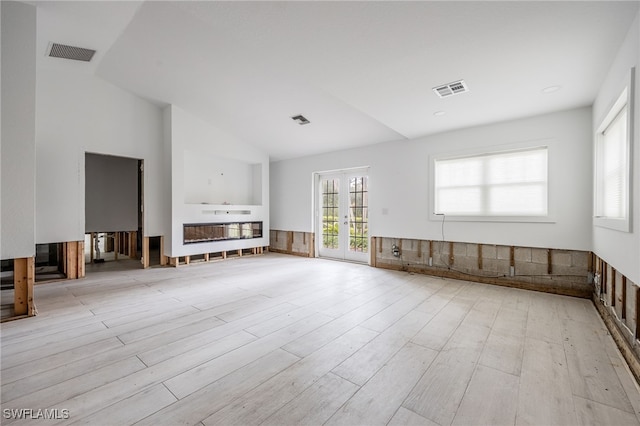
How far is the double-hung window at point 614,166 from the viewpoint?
230 cm

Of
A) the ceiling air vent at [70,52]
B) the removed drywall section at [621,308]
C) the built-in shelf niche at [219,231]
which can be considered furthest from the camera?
the built-in shelf niche at [219,231]

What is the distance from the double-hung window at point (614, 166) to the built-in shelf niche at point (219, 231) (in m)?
6.46

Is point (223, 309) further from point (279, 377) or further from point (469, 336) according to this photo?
point (469, 336)

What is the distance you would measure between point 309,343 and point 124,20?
4.51m

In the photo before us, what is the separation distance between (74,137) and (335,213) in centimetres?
526

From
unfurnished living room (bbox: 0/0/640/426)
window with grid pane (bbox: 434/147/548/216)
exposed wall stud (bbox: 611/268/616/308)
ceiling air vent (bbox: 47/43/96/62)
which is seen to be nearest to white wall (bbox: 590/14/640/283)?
unfurnished living room (bbox: 0/0/640/426)

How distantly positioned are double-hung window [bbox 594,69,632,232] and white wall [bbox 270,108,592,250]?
1.51 ft

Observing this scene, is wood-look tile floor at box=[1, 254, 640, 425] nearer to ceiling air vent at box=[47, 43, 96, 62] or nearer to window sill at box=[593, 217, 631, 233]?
window sill at box=[593, 217, 631, 233]

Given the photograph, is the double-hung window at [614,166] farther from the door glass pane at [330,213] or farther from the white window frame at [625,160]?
the door glass pane at [330,213]

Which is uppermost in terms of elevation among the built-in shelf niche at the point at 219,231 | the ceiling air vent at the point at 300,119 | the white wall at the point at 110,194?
the ceiling air vent at the point at 300,119

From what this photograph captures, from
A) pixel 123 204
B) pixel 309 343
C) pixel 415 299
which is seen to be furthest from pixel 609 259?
pixel 123 204

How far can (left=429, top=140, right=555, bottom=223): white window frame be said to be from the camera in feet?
13.4

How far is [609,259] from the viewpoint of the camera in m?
2.86

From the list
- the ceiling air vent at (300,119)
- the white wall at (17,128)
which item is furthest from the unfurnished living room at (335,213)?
the ceiling air vent at (300,119)
